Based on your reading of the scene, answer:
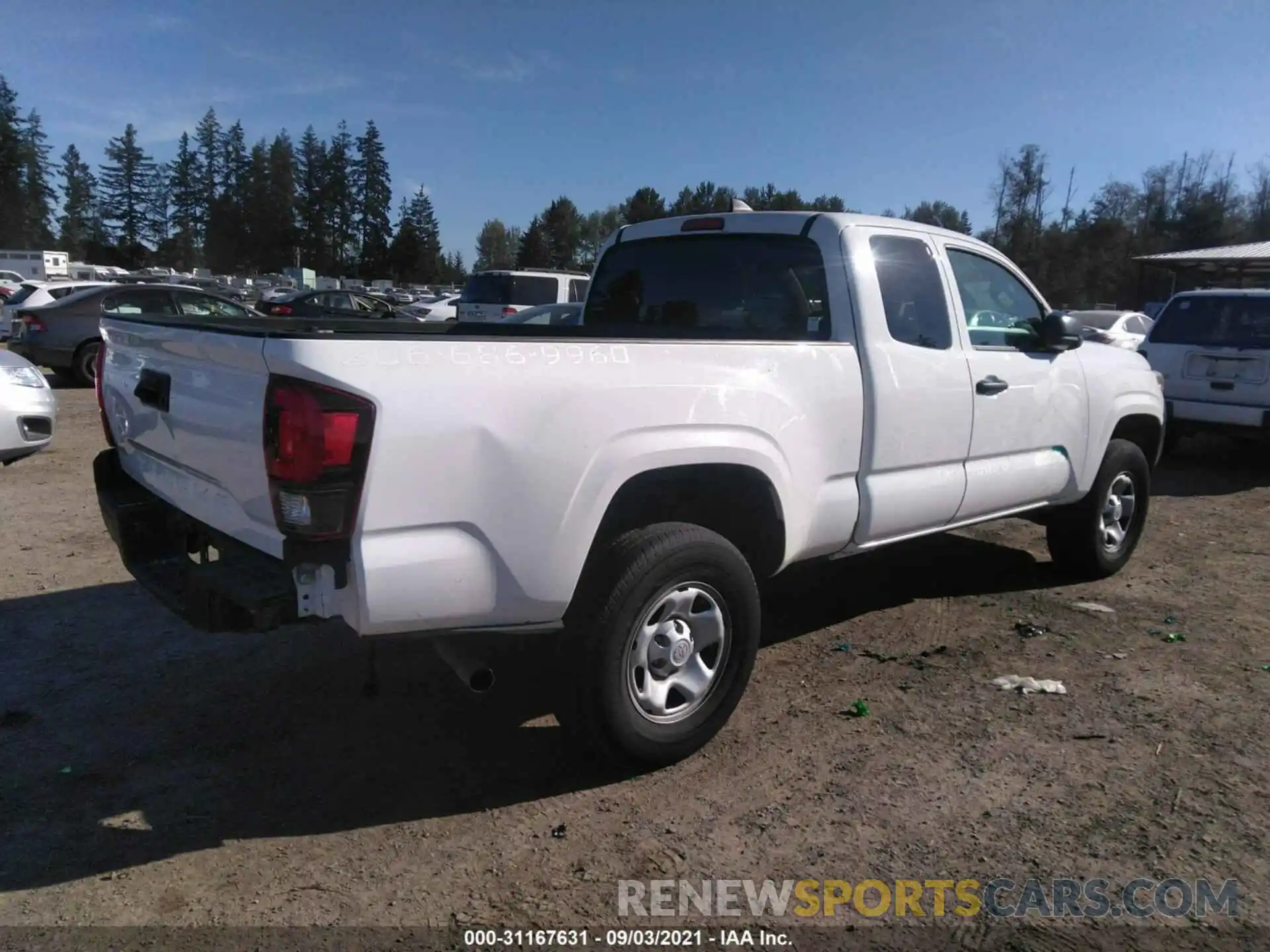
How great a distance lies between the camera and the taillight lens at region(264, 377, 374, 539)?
101 inches

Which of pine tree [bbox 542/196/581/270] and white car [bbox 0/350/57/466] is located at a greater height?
pine tree [bbox 542/196/581/270]

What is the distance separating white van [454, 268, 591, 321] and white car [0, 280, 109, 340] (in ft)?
21.1

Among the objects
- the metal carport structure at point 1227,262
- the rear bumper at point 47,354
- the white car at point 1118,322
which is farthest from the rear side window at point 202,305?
the metal carport structure at point 1227,262

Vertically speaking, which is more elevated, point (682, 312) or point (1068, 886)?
point (682, 312)

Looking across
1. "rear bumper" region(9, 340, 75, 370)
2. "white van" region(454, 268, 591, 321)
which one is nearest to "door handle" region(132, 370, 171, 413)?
"rear bumper" region(9, 340, 75, 370)

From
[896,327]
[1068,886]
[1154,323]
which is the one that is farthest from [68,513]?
[1154,323]

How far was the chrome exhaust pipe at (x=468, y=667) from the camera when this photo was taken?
2984mm

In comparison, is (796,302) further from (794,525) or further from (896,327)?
(794,525)

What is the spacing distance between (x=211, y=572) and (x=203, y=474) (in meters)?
0.42

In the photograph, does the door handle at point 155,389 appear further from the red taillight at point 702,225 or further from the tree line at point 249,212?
the tree line at point 249,212

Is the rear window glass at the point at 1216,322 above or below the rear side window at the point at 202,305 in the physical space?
above

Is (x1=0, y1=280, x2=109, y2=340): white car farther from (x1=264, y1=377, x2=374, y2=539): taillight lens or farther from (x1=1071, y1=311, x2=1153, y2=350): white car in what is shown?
(x1=1071, y1=311, x2=1153, y2=350): white car

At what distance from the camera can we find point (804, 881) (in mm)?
2857

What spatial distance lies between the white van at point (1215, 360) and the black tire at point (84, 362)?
47.2 ft
